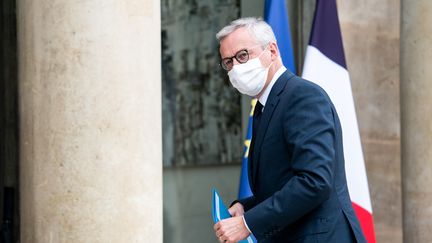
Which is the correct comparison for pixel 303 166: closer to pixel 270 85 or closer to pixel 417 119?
pixel 270 85

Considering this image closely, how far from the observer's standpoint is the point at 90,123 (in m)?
4.17

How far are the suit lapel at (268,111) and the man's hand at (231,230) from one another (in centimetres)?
28

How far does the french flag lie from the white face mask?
237 cm

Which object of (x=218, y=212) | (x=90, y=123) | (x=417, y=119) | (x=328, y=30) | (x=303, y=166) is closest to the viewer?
(x=303, y=166)

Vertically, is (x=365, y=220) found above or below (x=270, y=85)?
below

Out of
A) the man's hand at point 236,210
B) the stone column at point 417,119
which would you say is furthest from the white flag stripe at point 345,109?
the man's hand at point 236,210

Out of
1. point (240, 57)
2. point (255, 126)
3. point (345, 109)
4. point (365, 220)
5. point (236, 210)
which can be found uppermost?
point (240, 57)

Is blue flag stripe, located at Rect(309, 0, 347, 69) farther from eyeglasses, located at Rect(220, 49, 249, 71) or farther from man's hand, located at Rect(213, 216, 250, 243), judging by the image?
man's hand, located at Rect(213, 216, 250, 243)

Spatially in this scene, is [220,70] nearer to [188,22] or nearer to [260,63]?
[188,22]

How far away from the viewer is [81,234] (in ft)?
13.7

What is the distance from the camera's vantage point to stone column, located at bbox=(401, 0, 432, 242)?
20.9ft

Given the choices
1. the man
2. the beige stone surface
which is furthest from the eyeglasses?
the beige stone surface

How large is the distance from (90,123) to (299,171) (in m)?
1.24

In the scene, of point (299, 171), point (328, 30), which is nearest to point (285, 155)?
point (299, 171)
